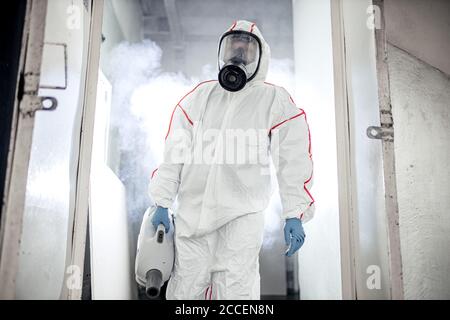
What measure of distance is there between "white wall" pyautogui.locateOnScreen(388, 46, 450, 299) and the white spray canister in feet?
2.87

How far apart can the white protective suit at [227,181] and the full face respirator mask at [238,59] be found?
0.15 feet

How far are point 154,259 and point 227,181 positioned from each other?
41 centimetres

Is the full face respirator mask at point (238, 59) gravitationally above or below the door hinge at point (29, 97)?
above

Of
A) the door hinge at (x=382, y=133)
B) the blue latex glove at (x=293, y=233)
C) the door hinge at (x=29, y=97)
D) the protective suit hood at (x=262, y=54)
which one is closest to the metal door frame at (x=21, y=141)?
the door hinge at (x=29, y=97)

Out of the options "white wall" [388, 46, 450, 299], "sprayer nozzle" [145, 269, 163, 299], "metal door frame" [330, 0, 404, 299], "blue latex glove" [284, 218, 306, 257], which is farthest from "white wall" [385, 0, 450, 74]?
"sprayer nozzle" [145, 269, 163, 299]

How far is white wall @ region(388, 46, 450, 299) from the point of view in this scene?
161cm

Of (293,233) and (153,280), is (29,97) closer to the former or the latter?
(153,280)

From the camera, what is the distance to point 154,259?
1.71m

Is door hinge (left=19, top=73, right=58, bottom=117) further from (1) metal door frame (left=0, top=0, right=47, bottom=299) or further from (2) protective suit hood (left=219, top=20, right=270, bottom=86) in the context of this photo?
(2) protective suit hood (left=219, top=20, right=270, bottom=86)

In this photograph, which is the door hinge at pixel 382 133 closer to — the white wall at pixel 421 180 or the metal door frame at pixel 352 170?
the metal door frame at pixel 352 170

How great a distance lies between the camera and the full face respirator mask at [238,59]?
5.79ft
